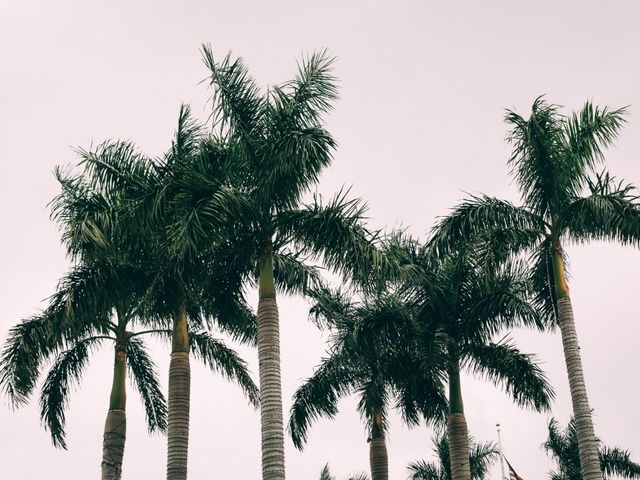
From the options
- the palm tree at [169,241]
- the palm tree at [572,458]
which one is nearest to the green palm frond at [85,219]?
the palm tree at [169,241]

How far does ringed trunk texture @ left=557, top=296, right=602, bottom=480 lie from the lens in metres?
19.9

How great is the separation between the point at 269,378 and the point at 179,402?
3.80 m

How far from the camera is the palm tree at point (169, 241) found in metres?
19.3

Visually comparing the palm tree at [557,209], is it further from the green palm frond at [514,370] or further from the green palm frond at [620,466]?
the green palm frond at [620,466]

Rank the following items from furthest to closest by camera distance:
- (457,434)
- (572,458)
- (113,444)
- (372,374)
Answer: (572,458) → (372,374) → (457,434) → (113,444)

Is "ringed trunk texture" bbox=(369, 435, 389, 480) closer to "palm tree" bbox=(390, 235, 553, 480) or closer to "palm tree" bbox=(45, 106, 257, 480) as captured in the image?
"palm tree" bbox=(390, 235, 553, 480)

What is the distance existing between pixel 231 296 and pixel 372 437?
32.5 ft

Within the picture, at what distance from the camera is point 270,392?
58.9ft

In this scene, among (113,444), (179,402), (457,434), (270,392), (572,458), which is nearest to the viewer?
(270,392)

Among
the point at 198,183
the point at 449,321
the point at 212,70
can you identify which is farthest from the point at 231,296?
the point at 449,321

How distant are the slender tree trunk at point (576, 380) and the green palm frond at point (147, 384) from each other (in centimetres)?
1235

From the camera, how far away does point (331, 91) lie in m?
20.0

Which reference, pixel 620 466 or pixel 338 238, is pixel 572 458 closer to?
pixel 620 466

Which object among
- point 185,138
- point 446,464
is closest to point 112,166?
point 185,138
